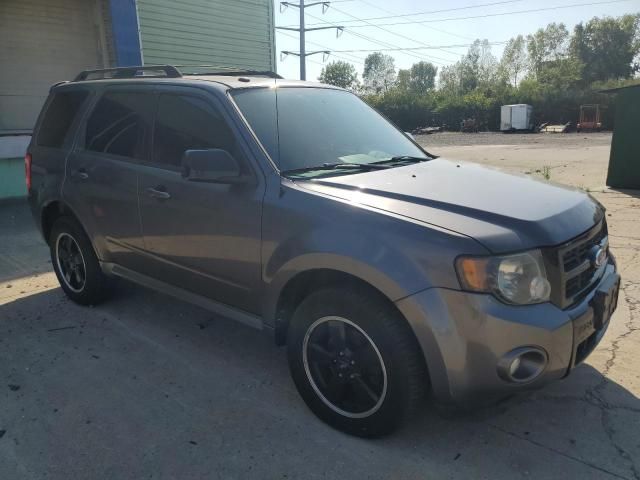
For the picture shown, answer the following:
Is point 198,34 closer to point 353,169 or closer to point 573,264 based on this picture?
point 353,169

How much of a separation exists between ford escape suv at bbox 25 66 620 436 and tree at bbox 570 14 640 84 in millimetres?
81330

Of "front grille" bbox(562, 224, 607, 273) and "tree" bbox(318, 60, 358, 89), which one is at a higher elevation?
"tree" bbox(318, 60, 358, 89)

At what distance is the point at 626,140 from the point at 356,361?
8929mm

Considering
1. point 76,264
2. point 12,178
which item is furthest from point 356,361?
point 12,178

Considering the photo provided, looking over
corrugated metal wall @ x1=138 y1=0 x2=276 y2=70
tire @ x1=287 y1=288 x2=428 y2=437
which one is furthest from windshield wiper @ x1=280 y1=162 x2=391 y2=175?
corrugated metal wall @ x1=138 y1=0 x2=276 y2=70

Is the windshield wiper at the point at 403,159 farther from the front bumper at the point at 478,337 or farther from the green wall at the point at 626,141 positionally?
the green wall at the point at 626,141

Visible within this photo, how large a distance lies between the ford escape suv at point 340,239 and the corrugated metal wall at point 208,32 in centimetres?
839

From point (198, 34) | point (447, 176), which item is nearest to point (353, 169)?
point (447, 176)

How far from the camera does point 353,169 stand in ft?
10.5

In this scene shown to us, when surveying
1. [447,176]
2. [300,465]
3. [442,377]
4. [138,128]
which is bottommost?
[300,465]

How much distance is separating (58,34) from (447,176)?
12029mm

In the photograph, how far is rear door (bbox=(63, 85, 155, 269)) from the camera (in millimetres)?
3744

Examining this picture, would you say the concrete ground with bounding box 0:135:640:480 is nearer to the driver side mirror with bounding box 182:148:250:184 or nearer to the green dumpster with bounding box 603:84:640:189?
the driver side mirror with bounding box 182:148:250:184

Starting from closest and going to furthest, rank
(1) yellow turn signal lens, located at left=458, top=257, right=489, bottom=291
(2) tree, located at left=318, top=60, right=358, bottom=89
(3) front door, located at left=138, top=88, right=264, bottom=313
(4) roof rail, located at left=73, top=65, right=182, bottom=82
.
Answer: (1) yellow turn signal lens, located at left=458, top=257, right=489, bottom=291
(3) front door, located at left=138, top=88, right=264, bottom=313
(4) roof rail, located at left=73, top=65, right=182, bottom=82
(2) tree, located at left=318, top=60, right=358, bottom=89
